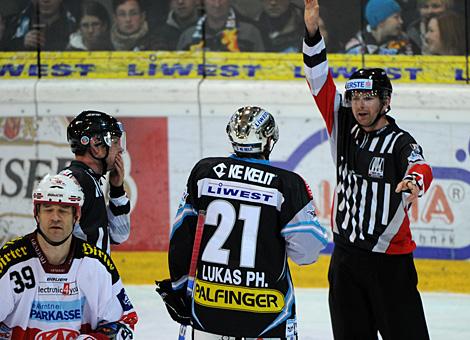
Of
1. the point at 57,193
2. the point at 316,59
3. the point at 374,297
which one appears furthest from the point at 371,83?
the point at 57,193

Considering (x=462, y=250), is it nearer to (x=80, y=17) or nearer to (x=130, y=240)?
(x=130, y=240)

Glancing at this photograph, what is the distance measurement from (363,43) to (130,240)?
2.05 m

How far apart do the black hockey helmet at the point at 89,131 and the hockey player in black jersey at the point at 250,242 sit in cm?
72

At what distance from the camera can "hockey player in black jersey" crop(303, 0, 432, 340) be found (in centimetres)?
443

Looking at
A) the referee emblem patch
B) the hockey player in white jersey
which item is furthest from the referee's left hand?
the hockey player in white jersey

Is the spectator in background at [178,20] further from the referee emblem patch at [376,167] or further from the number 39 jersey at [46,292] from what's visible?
the number 39 jersey at [46,292]

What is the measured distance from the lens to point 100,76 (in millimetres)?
7332

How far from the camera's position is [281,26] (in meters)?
7.14

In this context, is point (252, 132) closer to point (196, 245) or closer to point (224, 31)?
point (196, 245)

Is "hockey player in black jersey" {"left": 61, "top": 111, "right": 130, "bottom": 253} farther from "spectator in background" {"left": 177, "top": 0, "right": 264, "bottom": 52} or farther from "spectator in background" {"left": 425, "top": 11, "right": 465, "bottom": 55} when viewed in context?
"spectator in background" {"left": 425, "top": 11, "right": 465, "bottom": 55}

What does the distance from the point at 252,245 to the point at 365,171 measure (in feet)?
3.52

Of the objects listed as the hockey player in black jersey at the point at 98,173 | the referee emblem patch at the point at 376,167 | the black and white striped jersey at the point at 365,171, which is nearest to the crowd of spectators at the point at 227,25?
the black and white striped jersey at the point at 365,171

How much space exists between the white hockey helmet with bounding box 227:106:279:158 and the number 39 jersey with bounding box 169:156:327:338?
0.06 meters

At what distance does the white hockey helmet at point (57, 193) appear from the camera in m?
3.29
